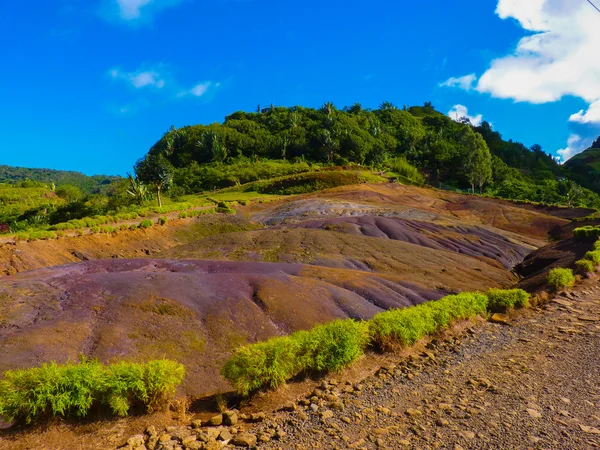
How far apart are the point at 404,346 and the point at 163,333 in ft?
17.8

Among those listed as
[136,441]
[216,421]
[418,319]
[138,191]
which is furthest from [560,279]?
[138,191]

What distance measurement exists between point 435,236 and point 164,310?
25038mm

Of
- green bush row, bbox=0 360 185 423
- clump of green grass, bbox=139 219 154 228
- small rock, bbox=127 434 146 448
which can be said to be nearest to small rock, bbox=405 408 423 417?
green bush row, bbox=0 360 185 423

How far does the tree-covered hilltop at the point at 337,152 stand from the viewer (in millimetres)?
82688

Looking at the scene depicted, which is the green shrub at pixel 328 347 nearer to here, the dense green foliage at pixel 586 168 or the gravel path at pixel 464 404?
the gravel path at pixel 464 404

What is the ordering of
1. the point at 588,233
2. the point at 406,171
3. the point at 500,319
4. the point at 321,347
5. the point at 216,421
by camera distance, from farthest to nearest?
the point at 406,171 < the point at 588,233 < the point at 500,319 < the point at 321,347 < the point at 216,421

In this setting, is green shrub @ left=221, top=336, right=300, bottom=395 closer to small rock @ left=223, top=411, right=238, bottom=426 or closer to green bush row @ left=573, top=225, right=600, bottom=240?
small rock @ left=223, top=411, right=238, bottom=426

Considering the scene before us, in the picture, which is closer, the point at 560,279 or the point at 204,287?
the point at 204,287

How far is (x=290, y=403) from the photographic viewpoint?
661 cm

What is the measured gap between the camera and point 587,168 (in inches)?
4958

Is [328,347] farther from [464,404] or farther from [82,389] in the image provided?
[82,389]

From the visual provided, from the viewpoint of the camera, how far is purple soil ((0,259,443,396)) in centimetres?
848

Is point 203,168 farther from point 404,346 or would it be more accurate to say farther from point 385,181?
point 404,346

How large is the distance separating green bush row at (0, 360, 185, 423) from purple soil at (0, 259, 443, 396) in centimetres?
164
